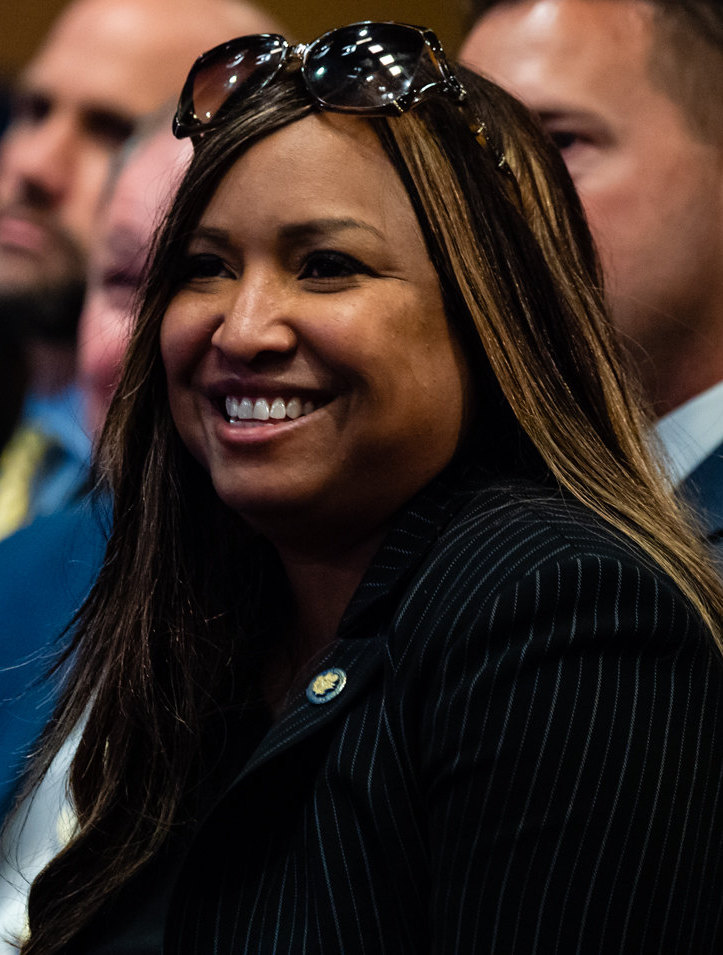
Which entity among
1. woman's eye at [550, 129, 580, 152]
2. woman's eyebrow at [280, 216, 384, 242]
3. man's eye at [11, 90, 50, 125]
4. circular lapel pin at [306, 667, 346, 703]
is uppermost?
man's eye at [11, 90, 50, 125]

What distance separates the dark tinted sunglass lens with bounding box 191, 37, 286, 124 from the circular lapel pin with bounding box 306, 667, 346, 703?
0.54 meters

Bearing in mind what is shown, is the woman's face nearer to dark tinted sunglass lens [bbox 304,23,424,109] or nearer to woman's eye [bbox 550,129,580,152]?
dark tinted sunglass lens [bbox 304,23,424,109]

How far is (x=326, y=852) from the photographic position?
1.06 meters

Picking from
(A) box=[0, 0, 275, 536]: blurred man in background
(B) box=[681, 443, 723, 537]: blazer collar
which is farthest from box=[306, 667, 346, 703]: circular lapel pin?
(A) box=[0, 0, 275, 536]: blurred man in background

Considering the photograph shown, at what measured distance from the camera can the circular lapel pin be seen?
1.13 meters

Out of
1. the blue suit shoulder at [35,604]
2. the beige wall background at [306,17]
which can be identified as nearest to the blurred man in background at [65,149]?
the beige wall background at [306,17]

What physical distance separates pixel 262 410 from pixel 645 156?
963 mm

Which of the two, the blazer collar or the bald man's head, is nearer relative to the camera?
the blazer collar

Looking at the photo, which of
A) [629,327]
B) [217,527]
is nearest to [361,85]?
[217,527]

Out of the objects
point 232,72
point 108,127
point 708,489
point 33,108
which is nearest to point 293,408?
point 232,72

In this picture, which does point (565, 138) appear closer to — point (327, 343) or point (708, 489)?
point (708, 489)

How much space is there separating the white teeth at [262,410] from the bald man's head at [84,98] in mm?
1722

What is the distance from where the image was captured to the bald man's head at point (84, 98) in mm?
2799

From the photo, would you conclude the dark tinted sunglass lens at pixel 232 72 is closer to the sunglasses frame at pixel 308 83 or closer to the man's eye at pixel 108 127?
the sunglasses frame at pixel 308 83
